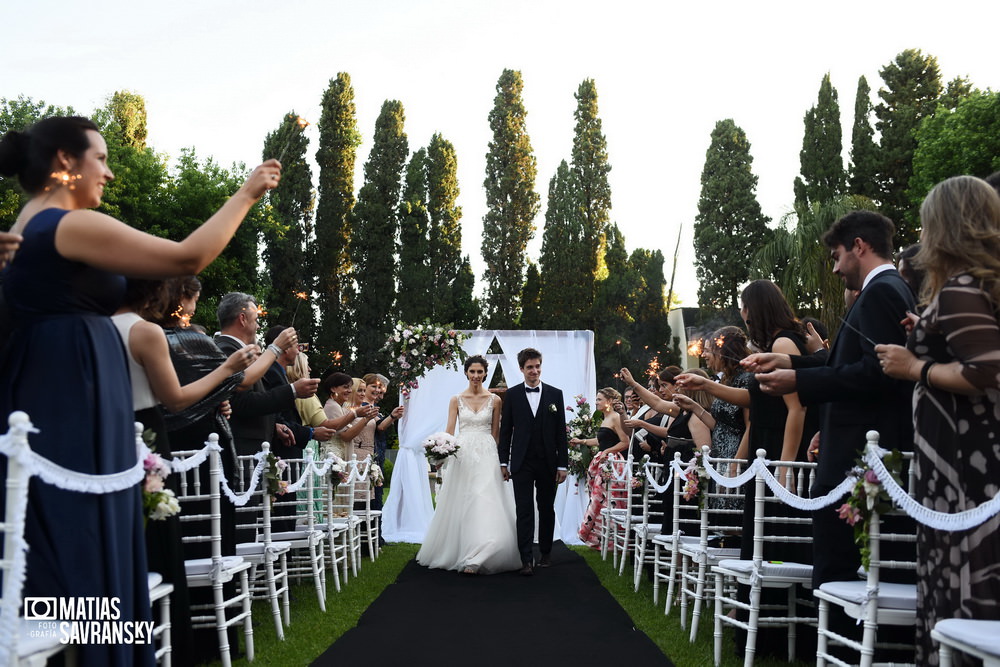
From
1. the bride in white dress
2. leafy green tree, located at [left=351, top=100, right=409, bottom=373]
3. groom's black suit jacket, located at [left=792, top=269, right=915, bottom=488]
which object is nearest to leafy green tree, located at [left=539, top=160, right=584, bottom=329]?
leafy green tree, located at [left=351, top=100, right=409, bottom=373]

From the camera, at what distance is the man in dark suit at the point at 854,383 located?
3770 mm

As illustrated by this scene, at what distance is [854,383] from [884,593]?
0.83m

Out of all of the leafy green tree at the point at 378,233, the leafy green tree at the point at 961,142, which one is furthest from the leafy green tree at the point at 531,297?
the leafy green tree at the point at 961,142

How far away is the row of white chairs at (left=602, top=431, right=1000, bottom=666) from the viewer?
3.38 m

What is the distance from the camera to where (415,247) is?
116ft

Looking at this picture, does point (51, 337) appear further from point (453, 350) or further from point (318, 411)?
→ point (453, 350)

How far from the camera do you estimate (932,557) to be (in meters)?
2.95

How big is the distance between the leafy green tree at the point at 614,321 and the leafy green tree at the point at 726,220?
9.59 ft

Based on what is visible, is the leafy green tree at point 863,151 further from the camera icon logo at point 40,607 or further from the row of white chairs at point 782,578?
the camera icon logo at point 40,607

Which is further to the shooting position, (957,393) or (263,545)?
(263,545)

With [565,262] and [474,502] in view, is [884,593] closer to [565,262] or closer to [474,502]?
[474,502]

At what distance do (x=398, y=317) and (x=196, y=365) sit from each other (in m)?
29.4

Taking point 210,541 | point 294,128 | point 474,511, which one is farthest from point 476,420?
point 294,128

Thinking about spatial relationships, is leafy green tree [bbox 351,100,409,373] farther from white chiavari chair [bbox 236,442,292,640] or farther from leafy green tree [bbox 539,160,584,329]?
white chiavari chair [bbox 236,442,292,640]
